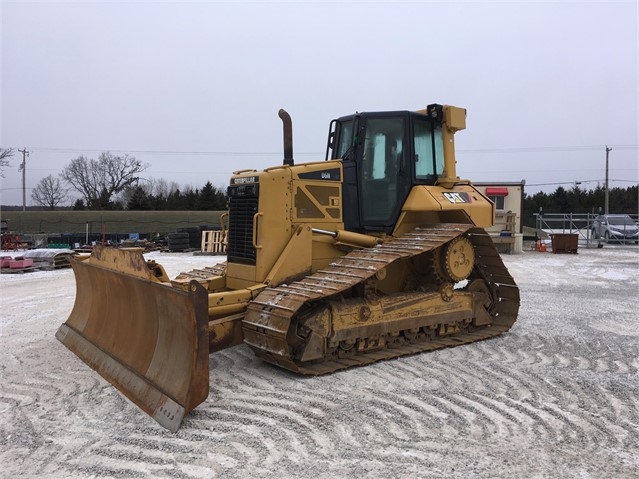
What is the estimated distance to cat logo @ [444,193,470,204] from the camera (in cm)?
715

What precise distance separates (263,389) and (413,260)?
123 inches

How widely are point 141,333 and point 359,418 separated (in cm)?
243

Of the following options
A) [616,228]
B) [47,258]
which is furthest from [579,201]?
[47,258]

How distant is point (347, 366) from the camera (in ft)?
18.3

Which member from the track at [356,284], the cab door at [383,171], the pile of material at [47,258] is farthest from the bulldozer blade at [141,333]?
the pile of material at [47,258]

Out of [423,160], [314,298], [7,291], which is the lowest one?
[7,291]

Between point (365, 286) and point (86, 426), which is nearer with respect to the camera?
point (86, 426)

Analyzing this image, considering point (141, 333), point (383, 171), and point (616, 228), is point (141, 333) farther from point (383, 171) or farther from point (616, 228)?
point (616, 228)

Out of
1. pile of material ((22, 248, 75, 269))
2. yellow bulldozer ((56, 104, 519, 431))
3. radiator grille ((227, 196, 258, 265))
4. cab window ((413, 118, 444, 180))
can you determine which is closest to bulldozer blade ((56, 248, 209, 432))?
yellow bulldozer ((56, 104, 519, 431))

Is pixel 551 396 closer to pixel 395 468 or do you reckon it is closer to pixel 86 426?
pixel 395 468

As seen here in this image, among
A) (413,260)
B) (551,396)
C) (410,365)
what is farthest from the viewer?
(413,260)

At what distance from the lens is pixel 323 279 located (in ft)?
18.9

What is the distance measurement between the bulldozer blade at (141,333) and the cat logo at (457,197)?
4.00 m

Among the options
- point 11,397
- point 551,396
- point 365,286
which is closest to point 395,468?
point 551,396
